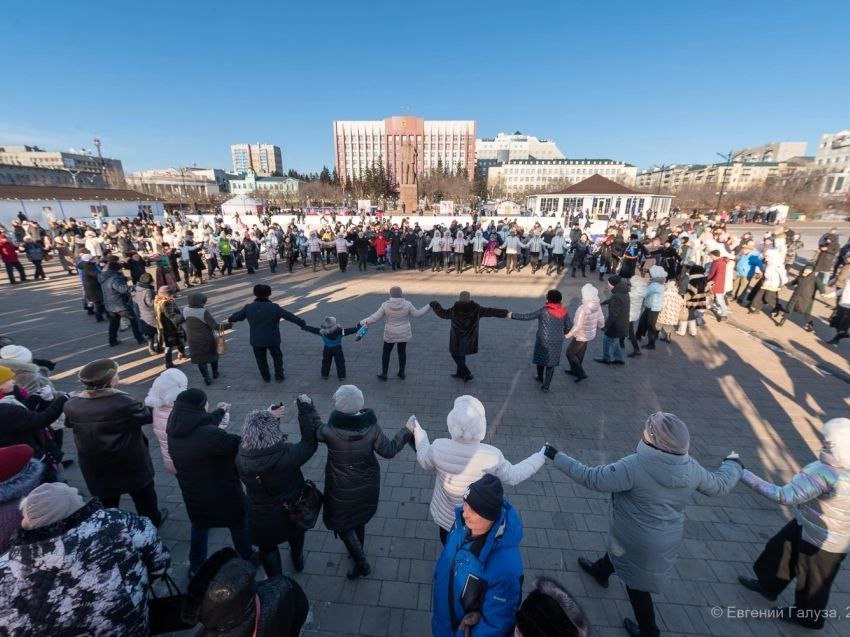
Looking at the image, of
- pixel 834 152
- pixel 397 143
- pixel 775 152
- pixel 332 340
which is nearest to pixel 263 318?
pixel 332 340

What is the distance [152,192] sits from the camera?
76125mm

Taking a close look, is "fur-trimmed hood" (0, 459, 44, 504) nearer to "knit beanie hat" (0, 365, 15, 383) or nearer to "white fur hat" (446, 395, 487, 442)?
"knit beanie hat" (0, 365, 15, 383)

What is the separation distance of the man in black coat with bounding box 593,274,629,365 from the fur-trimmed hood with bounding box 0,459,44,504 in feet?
23.4

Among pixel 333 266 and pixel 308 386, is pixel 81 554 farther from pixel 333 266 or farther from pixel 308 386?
pixel 333 266

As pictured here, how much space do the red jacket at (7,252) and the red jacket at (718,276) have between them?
2187 cm

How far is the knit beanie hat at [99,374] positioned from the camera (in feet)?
10.2

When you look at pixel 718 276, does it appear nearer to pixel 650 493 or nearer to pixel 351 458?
pixel 650 493

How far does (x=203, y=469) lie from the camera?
293 cm

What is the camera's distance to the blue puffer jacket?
6.29 ft

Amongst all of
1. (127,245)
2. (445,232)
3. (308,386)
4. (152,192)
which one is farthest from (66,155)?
(308,386)

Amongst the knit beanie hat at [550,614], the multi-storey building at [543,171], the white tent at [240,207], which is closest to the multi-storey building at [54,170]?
the white tent at [240,207]

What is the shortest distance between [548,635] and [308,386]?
5.95m

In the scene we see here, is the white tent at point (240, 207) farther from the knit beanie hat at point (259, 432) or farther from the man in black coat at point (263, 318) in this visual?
the knit beanie hat at point (259, 432)

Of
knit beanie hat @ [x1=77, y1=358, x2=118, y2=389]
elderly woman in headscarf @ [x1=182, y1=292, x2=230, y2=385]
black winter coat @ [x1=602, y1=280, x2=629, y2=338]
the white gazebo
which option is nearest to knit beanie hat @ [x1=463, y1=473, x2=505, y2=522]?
knit beanie hat @ [x1=77, y1=358, x2=118, y2=389]
